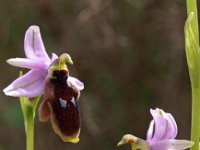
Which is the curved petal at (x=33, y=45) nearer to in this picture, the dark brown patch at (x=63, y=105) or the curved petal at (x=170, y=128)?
the dark brown patch at (x=63, y=105)

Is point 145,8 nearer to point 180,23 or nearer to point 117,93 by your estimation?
point 180,23

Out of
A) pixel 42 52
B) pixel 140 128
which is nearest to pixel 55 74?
pixel 42 52

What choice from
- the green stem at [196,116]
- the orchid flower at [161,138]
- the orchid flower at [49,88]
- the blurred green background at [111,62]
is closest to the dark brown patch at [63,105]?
the orchid flower at [49,88]

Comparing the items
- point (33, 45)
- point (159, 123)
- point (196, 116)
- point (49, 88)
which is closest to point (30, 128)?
point (49, 88)

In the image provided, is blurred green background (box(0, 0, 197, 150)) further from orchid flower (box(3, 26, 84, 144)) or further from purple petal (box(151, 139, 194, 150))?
purple petal (box(151, 139, 194, 150))

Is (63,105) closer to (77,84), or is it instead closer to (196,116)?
(77,84)

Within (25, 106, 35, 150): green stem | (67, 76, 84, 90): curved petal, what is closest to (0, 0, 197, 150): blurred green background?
(67, 76, 84, 90): curved petal

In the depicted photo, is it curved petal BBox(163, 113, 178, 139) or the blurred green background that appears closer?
curved petal BBox(163, 113, 178, 139)

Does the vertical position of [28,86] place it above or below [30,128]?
above
